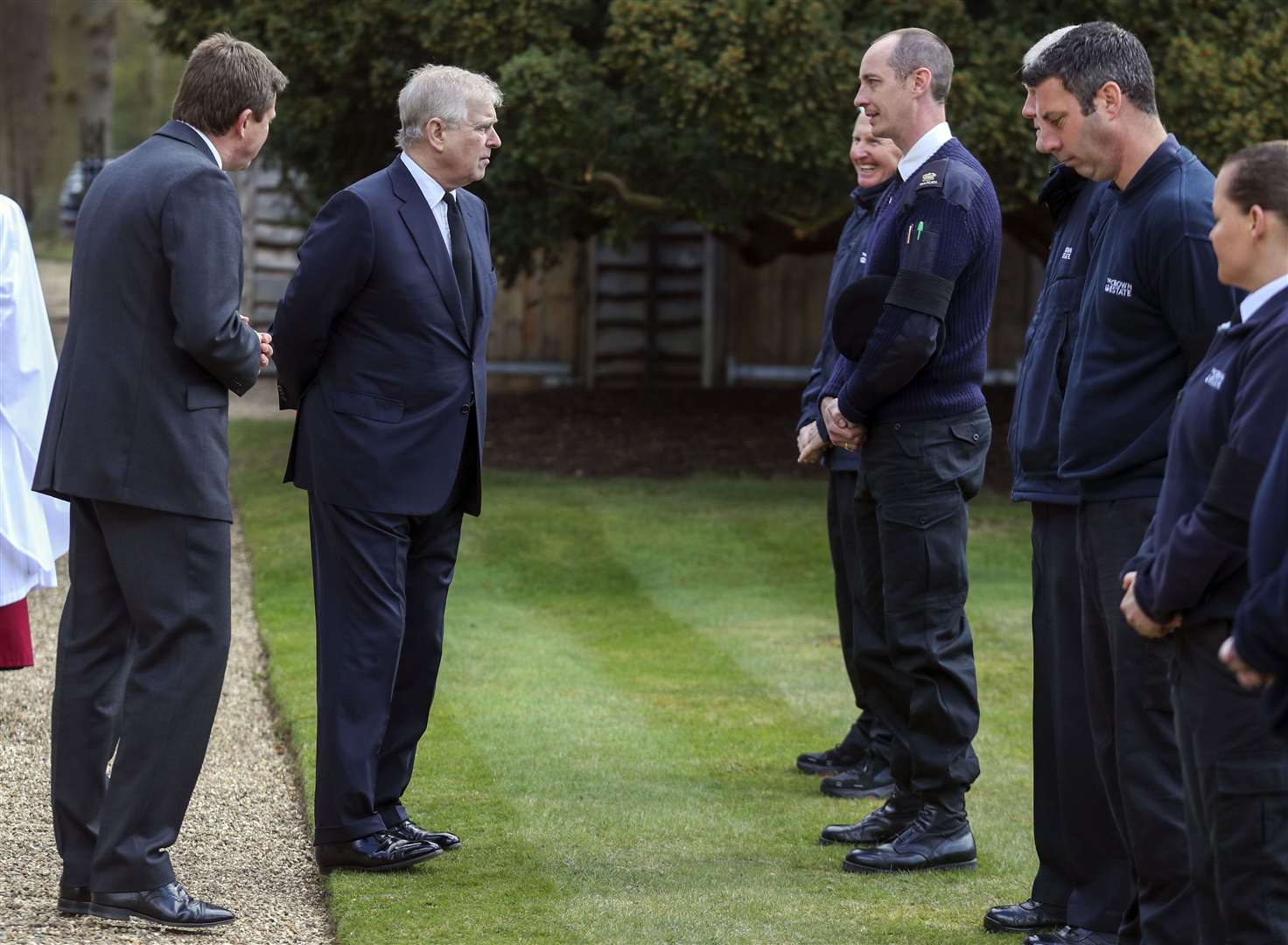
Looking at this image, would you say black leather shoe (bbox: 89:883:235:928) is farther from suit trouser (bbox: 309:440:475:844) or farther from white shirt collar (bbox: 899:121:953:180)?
white shirt collar (bbox: 899:121:953:180)

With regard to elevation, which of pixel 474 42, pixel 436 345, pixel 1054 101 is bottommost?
pixel 436 345

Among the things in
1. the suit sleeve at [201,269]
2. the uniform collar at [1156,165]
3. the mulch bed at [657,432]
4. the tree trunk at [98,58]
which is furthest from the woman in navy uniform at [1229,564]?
the tree trunk at [98,58]

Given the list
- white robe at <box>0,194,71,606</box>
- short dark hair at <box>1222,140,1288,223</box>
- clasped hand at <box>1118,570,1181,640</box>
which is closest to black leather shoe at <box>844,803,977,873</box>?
clasped hand at <box>1118,570,1181,640</box>

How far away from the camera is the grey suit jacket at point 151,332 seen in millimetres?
4312

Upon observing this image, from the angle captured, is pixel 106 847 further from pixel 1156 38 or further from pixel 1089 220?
pixel 1156 38

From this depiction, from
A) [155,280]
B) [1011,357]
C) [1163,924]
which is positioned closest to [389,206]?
[155,280]

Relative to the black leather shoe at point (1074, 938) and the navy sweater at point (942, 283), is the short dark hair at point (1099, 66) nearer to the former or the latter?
the navy sweater at point (942, 283)

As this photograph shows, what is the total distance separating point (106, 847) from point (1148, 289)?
2988 millimetres

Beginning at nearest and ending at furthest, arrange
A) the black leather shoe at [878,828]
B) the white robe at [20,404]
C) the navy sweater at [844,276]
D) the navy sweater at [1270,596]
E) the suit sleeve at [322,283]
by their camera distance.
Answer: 1. the navy sweater at [1270,596]
2. the suit sleeve at [322,283]
3. the black leather shoe at [878,828]
4. the white robe at [20,404]
5. the navy sweater at [844,276]

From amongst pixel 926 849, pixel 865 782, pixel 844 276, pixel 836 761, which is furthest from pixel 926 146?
pixel 836 761

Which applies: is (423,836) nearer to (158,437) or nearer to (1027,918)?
(158,437)

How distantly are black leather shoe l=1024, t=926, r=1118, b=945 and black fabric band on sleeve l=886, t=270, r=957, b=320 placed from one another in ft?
5.86

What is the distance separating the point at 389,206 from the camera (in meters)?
5.04

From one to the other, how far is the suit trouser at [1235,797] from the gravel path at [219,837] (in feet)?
7.76
